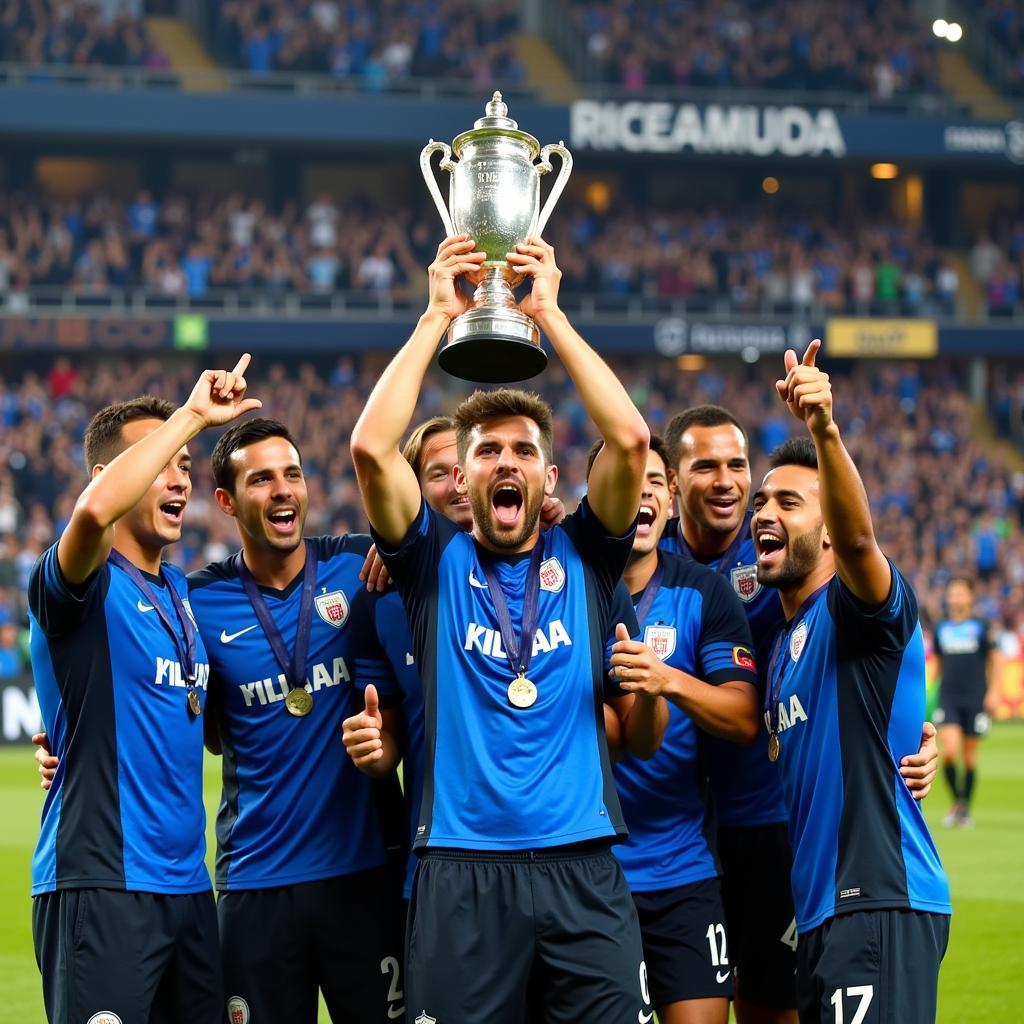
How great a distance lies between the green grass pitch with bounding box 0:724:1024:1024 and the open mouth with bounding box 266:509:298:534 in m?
3.26

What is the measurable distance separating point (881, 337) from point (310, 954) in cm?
2802

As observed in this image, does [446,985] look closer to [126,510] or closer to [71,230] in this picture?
[126,510]

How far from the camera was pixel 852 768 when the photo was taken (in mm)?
4285

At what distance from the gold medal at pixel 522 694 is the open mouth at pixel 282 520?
96cm

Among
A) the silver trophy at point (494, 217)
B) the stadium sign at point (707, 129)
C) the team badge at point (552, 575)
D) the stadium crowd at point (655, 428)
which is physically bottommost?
the team badge at point (552, 575)

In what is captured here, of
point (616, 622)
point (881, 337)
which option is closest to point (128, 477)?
point (616, 622)

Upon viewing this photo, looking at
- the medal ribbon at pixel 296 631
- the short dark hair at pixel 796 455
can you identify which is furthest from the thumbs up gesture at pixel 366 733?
the short dark hair at pixel 796 455

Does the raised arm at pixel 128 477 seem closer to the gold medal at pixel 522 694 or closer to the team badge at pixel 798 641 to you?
the gold medal at pixel 522 694

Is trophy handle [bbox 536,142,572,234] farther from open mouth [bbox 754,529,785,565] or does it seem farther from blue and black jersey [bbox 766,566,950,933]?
blue and black jersey [bbox 766,566,950,933]

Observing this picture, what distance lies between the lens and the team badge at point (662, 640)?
4.88 m

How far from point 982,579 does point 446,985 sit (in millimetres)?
24322

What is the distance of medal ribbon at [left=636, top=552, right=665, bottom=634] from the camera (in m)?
4.94

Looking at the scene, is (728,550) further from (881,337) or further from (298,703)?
(881,337)

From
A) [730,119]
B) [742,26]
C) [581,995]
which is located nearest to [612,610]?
[581,995]
